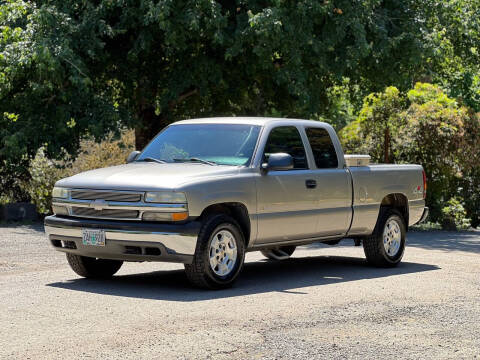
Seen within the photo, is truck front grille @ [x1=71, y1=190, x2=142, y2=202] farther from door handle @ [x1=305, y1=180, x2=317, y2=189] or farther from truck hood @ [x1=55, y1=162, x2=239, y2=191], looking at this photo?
door handle @ [x1=305, y1=180, x2=317, y2=189]

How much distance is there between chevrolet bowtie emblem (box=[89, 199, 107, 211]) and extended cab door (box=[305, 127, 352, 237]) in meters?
2.86

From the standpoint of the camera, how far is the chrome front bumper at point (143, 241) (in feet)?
31.8

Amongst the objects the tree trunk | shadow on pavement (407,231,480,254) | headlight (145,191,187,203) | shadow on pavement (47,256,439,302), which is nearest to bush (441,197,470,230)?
shadow on pavement (407,231,480,254)

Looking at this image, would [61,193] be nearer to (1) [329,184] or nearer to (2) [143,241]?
(2) [143,241]

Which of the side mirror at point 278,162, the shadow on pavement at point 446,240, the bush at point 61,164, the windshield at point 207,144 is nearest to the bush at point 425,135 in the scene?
the shadow on pavement at point 446,240

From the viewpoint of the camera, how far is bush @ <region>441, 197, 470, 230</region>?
21.6m

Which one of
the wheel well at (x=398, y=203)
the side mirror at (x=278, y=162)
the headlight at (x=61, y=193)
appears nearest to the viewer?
the headlight at (x=61, y=193)

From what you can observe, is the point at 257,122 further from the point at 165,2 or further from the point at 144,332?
the point at 165,2

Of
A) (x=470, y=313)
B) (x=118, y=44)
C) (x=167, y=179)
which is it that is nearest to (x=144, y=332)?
(x=167, y=179)

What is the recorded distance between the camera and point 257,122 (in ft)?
37.3

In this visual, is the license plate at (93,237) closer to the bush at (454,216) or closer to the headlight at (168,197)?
the headlight at (168,197)

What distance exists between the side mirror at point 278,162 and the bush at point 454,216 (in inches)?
452

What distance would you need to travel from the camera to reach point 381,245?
12.8 metres

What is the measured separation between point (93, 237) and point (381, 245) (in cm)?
447
